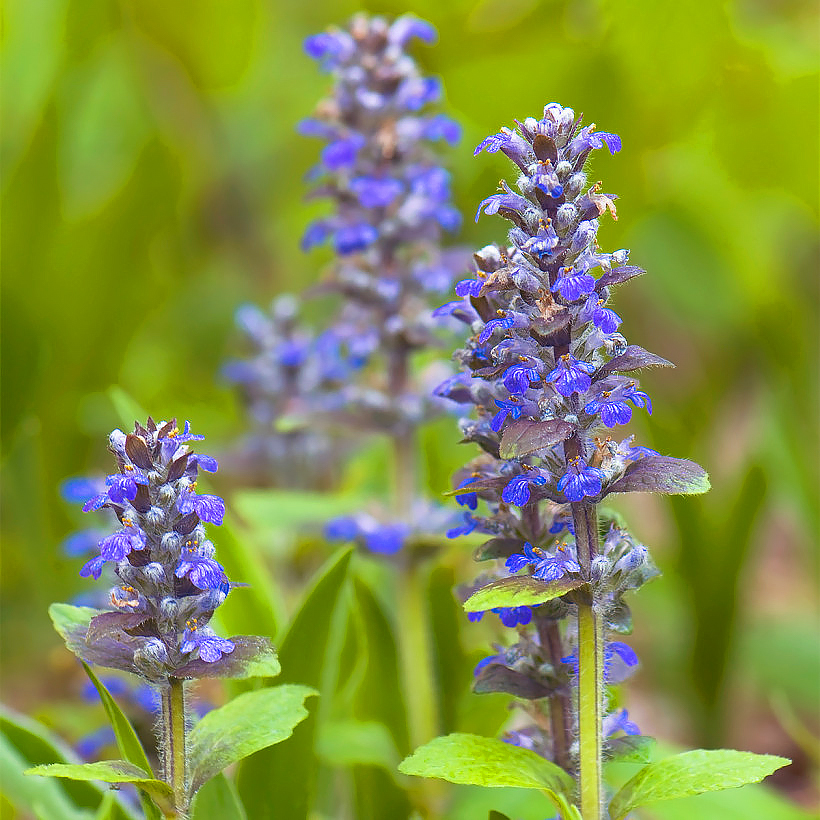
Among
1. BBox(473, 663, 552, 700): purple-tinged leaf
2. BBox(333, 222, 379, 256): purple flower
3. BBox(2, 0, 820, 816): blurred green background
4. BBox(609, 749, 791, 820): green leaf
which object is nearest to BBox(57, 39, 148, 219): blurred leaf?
BBox(2, 0, 820, 816): blurred green background

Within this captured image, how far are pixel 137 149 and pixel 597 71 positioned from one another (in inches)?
78.7

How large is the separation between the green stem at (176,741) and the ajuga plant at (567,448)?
361mm

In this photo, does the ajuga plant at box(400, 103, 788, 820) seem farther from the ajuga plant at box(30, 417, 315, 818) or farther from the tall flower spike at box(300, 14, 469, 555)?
the tall flower spike at box(300, 14, 469, 555)

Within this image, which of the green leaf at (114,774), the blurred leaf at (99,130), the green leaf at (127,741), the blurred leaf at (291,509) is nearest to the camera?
the green leaf at (114,774)

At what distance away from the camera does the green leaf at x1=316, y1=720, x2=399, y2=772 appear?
2.22m

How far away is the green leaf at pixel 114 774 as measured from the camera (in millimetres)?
1469

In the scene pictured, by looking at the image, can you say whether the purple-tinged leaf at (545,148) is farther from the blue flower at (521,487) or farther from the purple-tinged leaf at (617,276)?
the blue flower at (521,487)

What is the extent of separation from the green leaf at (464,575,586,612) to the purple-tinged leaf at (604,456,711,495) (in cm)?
16

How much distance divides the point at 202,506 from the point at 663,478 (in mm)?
682

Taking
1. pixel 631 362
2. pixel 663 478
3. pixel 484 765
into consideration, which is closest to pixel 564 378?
pixel 631 362

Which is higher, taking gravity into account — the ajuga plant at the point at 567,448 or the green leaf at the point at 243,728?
the ajuga plant at the point at 567,448

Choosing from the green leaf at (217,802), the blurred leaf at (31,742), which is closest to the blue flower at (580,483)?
the green leaf at (217,802)

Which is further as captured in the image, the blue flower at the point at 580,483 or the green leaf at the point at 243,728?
the green leaf at the point at 243,728

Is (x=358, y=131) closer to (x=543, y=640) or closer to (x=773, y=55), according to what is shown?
(x=543, y=640)
